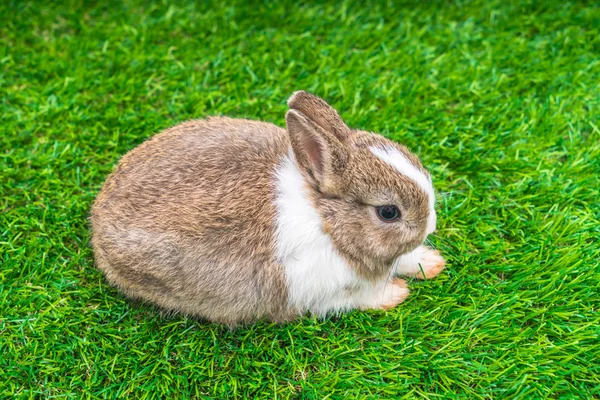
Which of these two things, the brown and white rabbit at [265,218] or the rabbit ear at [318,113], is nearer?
the brown and white rabbit at [265,218]

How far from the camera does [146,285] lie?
3.16 metres

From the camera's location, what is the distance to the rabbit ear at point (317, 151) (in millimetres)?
2811

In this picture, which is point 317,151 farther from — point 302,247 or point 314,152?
point 302,247

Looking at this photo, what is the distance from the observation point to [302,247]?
9.95 feet

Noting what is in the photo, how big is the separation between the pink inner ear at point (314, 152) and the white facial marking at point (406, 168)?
0.87 ft

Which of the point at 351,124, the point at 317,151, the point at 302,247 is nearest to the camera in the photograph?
the point at 317,151

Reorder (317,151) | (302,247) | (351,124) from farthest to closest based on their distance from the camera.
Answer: (351,124) → (302,247) → (317,151)

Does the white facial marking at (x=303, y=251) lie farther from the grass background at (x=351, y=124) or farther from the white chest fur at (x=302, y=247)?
the grass background at (x=351, y=124)

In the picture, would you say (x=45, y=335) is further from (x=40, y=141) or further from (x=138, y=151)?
(x=40, y=141)

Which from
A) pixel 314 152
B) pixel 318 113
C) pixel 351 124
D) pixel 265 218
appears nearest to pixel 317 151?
pixel 314 152

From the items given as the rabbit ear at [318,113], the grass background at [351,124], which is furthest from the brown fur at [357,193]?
the grass background at [351,124]

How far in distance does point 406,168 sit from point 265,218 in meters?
0.73

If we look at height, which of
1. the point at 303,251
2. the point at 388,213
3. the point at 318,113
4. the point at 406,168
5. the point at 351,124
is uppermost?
the point at 318,113

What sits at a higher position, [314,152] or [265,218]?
[314,152]
